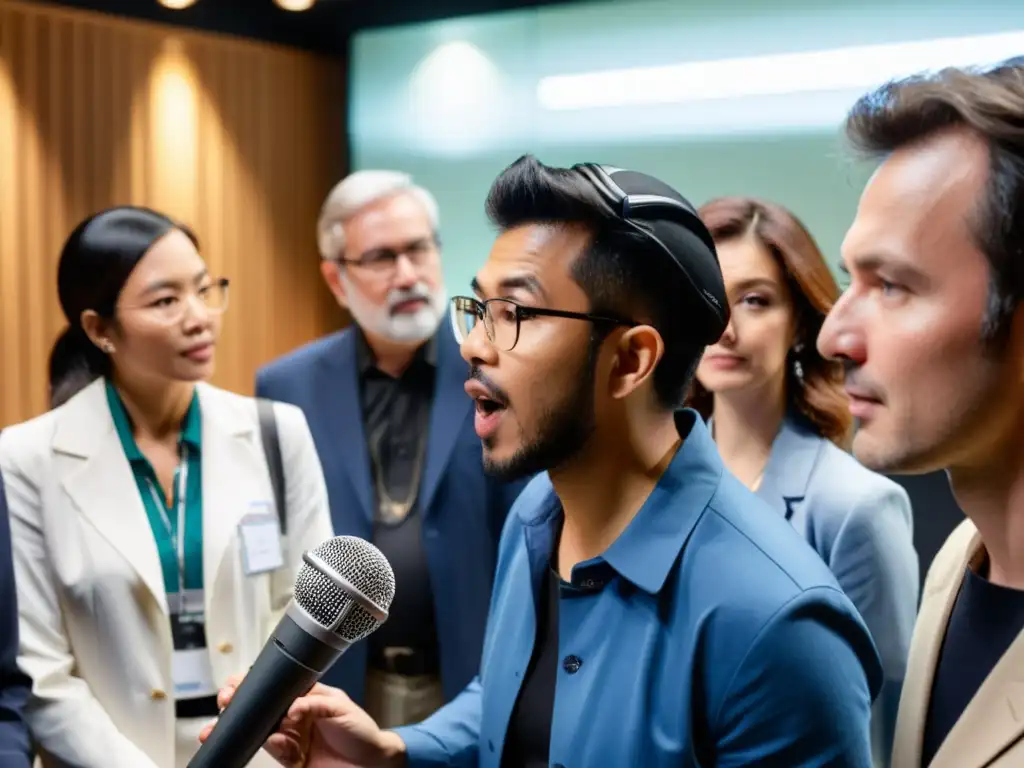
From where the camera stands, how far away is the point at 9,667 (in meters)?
1.94

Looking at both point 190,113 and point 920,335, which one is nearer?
point 920,335

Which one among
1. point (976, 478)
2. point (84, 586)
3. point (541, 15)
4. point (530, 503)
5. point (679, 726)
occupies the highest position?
point (541, 15)

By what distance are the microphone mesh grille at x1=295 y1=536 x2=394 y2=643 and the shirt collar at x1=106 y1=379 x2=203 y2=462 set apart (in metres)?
1.37

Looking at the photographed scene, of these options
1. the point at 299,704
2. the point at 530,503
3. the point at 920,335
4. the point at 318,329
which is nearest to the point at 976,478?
the point at 920,335

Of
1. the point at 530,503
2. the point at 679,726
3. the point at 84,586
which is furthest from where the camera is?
the point at 84,586

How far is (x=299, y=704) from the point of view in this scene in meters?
1.52

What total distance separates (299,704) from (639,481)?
0.55 metres

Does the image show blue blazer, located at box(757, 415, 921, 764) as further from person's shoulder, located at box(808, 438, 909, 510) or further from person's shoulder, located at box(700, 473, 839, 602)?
person's shoulder, located at box(700, 473, 839, 602)

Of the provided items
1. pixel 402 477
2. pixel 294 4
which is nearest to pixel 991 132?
pixel 402 477

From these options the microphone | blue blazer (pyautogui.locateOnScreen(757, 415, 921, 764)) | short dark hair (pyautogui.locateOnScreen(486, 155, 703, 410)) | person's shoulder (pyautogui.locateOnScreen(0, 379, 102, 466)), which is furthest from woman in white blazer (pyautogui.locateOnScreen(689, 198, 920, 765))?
person's shoulder (pyautogui.locateOnScreen(0, 379, 102, 466))

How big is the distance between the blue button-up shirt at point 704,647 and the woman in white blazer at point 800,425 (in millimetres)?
887

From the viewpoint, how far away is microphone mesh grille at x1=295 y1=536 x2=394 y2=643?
1226 mm

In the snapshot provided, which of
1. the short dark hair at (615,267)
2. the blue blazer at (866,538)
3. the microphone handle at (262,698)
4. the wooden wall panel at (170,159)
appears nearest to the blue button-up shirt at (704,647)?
the short dark hair at (615,267)

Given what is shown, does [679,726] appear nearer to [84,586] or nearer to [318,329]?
[84,586]
